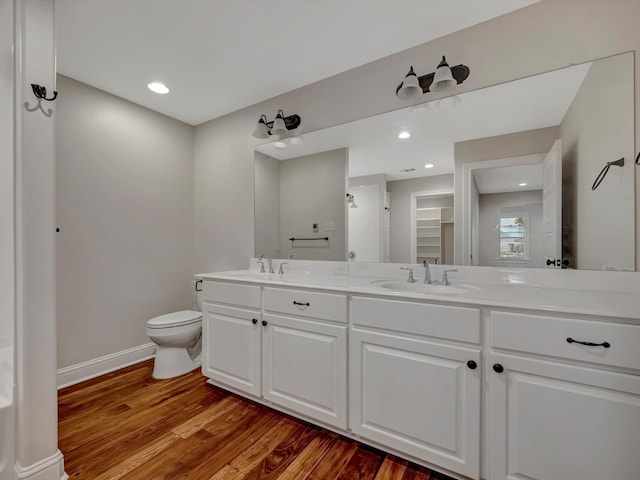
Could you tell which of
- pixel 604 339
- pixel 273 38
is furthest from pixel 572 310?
pixel 273 38

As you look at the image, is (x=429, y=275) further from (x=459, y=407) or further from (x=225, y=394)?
(x=225, y=394)

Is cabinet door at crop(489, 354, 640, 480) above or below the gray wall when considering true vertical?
below

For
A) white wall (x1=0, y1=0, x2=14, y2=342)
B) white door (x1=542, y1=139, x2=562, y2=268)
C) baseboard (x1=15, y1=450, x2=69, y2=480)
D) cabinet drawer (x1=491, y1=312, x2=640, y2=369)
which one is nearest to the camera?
cabinet drawer (x1=491, y1=312, x2=640, y2=369)

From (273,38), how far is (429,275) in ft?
5.75

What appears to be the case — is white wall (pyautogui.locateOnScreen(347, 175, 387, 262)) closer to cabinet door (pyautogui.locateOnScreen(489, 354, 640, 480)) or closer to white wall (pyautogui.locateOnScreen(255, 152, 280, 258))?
white wall (pyautogui.locateOnScreen(255, 152, 280, 258))

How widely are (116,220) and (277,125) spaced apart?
1.59 metres

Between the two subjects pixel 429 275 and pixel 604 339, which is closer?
pixel 604 339

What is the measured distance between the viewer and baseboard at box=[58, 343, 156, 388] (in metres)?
2.20

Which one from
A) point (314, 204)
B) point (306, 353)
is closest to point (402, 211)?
point (314, 204)

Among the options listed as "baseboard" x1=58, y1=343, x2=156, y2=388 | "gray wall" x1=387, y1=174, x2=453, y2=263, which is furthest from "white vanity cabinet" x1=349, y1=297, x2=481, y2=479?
"baseboard" x1=58, y1=343, x2=156, y2=388

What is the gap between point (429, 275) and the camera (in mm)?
1826

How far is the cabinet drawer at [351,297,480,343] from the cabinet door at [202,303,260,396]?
0.75 meters

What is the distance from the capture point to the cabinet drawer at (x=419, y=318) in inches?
49.0

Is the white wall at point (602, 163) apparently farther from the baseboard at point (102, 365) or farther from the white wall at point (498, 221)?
the baseboard at point (102, 365)
